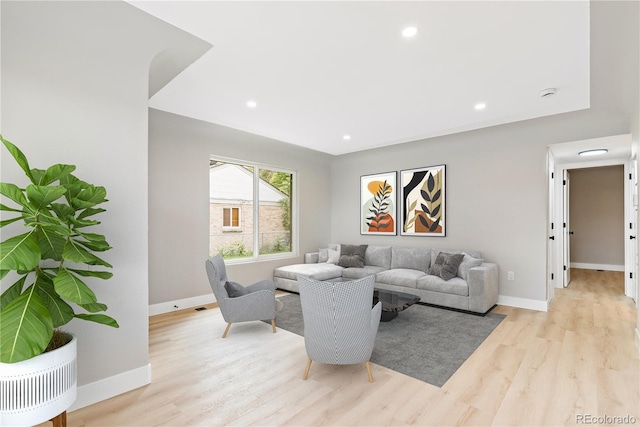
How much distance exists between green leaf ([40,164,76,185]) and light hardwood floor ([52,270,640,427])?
1546 millimetres

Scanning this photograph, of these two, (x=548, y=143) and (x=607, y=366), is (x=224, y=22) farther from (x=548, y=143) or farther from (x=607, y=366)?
(x=548, y=143)

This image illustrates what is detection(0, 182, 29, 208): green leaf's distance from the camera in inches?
58.9

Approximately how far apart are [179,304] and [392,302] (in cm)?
304

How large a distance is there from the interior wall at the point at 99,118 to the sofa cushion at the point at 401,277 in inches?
141

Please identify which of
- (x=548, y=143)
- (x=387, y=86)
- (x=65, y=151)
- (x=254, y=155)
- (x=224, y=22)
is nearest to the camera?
(x=65, y=151)

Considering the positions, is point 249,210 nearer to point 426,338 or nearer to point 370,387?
point 426,338

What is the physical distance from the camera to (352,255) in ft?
19.5

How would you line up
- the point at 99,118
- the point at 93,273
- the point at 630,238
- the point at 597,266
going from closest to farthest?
1. the point at 93,273
2. the point at 99,118
3. the point at 630,238
4. the point at 597,266

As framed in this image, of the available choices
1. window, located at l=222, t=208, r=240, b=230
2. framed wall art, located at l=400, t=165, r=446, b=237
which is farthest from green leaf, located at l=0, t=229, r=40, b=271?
framed wall art, located at l=400, t=165, r=446, b=237

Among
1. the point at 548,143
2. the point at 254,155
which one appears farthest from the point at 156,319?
the point at 548,143

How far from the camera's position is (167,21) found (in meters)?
2.29

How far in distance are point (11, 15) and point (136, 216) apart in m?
1.42

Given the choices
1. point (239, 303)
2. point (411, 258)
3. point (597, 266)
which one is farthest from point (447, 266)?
point (597, 266)

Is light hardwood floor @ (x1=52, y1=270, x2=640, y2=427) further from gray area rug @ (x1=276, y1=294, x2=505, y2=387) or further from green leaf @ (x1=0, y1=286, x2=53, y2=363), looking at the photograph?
green leaf @ (x1=0, y1=286, x2=53, y2=363)
